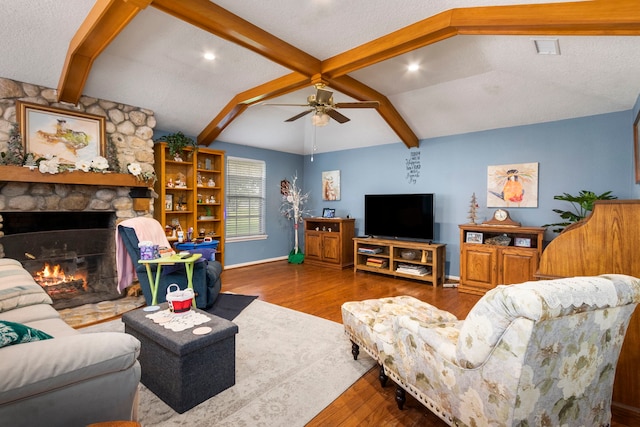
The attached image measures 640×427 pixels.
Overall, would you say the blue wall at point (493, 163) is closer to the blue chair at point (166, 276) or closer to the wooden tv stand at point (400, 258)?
the wooden tv stand at point (400, 258)

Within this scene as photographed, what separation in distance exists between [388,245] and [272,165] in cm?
314

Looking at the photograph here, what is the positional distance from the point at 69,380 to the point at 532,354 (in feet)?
5.56

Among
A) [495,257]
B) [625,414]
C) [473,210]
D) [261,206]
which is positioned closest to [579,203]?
[495,257]

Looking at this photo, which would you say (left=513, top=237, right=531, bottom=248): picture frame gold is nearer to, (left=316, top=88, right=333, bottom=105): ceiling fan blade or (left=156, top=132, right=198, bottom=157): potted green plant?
(left=316, top=88, right=333, bottom=105): ceiling fan blade

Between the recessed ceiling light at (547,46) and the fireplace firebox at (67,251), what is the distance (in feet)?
17.5

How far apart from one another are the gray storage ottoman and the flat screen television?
3.97 metres

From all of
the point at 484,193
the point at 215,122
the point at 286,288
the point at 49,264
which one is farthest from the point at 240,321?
the point at 484,193

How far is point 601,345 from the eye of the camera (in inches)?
57.6

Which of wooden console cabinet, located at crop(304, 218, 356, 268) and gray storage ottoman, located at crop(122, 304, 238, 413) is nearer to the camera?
gray storage ottoman, located at crop(122, 304, 238, 413)

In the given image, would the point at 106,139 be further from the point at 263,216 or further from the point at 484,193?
the point at 484,193

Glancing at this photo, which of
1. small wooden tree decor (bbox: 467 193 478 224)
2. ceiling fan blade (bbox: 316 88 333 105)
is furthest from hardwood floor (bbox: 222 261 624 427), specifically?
ceiling fan blade (bbox: 316 88 333 105)

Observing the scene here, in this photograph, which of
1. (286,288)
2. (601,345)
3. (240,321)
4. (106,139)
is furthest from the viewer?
(286,288)

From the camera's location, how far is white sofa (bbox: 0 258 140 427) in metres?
0.99

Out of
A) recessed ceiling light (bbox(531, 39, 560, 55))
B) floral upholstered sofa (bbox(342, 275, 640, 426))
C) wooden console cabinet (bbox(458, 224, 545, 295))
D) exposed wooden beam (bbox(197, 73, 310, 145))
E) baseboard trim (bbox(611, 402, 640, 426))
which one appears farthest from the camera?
wooden console cabinet (bbox(458, 224, 545, 295))
